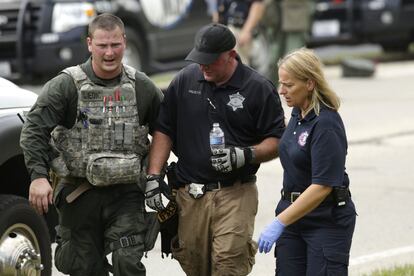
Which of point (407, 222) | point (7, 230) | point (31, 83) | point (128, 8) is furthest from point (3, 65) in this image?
point (7, 230)

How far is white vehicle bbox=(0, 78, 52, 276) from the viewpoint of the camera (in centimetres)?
609

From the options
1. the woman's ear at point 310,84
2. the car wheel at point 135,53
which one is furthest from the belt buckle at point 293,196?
the car wheel at point 135,53

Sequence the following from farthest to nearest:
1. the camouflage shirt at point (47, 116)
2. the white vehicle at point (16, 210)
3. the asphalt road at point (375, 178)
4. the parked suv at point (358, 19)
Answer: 1. the parked suv at point (358, 19)
2. the asphalt road at point (375, 178)
3. the white vehicle at point (16, 210)
4. the camouflage shirt at point (47, 116)

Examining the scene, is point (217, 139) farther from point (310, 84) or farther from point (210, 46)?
point (310, 84)

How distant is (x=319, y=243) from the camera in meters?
5.49

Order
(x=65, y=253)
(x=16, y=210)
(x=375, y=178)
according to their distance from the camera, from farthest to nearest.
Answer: (x=375, y=178) → (x=16, y=210) → (x=65, y=253)

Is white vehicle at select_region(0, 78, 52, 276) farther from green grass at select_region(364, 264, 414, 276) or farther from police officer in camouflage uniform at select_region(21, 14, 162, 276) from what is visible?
green grass at select_region(364, 264, 414, 276)

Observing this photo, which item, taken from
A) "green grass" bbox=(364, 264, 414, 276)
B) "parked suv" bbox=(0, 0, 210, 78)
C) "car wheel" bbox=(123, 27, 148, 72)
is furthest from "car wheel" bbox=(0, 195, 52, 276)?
"car wheel" bbox=(123, 27, 148, 72)

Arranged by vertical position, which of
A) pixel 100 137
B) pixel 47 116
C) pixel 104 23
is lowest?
pixel 100 137

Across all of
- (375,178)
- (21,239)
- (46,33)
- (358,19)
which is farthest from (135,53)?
(21,239)

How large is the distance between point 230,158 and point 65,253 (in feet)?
3.15

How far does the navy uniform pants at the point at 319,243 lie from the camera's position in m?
5.48

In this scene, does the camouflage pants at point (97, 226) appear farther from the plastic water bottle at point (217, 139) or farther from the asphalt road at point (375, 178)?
the asphalt road at point (375, 178)

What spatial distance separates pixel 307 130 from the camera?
18.0ft
